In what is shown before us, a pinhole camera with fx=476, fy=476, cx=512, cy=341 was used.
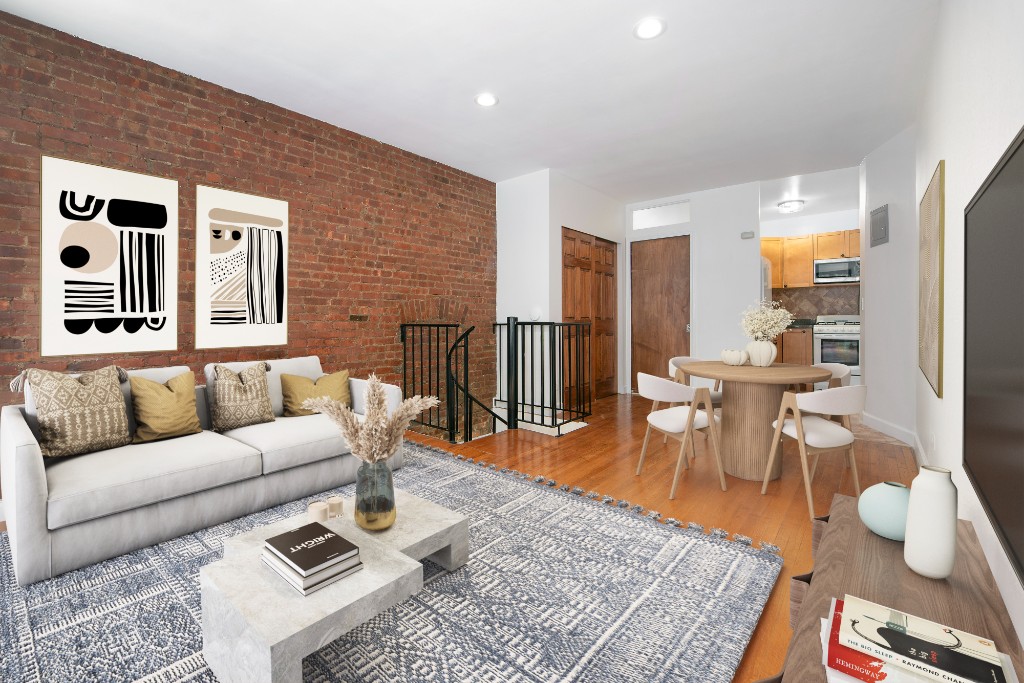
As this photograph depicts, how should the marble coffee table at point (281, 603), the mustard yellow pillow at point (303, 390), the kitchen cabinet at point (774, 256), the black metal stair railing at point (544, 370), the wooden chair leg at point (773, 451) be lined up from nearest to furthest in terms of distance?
1. the marble coffee table at point (281, 603)
2. the wooden chair leg at point (773, 451)
3. the mustard yellow pillow at point (303, 390)
4. the black metal stair railing at point (544, 370)
5. the kitchen cabinet at point (774, 256)

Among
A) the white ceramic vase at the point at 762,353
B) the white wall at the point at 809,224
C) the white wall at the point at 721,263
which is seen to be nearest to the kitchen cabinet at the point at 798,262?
the white wall at the point at 809,224

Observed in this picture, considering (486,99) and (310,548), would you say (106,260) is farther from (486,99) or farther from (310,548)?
(486,99)

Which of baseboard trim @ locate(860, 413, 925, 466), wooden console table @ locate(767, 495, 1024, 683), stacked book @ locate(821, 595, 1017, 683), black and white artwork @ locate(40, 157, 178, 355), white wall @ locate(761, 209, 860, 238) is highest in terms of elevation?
white wall @ locate(761, 209, 860, 238)

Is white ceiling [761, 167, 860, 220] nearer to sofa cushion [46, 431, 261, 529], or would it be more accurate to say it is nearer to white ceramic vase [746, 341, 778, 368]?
white ceramic vase [746, 341, 778, 368]

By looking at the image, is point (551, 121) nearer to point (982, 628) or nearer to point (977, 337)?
point (977, 337)

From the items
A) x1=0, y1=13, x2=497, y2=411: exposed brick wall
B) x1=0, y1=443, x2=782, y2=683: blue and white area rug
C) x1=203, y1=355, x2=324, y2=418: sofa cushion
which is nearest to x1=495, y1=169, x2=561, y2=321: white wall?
x1=0, y1=13, x2=497, y2=411: exposed brick wall

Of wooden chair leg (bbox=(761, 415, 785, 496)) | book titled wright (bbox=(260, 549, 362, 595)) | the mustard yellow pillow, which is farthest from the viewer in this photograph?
the mustard yellow pillow

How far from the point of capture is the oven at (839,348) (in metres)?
6.42

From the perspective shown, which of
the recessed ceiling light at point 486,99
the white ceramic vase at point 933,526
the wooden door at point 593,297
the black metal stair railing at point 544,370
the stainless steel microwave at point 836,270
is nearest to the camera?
the white ceramic vase at point 933,526

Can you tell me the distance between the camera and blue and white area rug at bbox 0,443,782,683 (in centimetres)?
154

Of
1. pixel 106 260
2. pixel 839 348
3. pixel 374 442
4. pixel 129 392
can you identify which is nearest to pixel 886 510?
pixel 374 442

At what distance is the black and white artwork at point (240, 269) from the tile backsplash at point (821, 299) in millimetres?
6899

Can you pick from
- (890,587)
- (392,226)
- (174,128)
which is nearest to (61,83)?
(174,128)

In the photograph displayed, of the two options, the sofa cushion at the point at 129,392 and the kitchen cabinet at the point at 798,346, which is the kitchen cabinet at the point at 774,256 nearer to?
the kitchen cabinet at the point at 798,346
